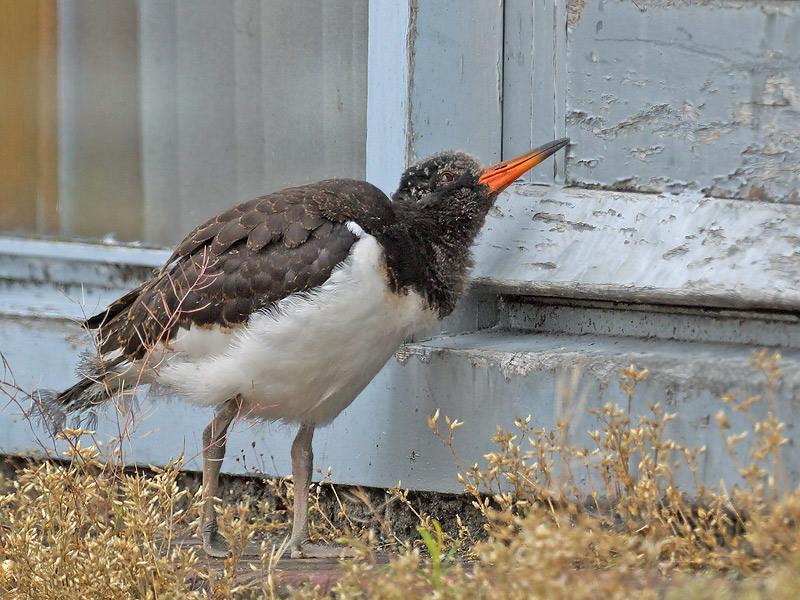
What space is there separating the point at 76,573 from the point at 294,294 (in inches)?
44.4

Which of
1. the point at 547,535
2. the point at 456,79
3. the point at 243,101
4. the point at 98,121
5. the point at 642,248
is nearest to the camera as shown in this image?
the point at 547,535

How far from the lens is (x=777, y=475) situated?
13.1ft

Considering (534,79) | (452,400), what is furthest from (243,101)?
(452,400)

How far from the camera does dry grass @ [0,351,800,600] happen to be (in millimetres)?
3195

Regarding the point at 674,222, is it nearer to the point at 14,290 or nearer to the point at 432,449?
the point at 432,449

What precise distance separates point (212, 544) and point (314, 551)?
14.8 inches

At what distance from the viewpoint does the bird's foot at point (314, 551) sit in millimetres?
4633

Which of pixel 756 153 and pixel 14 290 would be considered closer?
pixel 756 153

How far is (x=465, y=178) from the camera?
180 inches

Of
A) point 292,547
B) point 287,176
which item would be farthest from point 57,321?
point 292,547

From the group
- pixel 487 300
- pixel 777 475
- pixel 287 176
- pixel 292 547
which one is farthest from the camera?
pixel 287 176

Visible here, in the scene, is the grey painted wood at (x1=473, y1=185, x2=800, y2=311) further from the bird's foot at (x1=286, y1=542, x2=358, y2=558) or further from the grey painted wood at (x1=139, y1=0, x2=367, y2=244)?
the bird's foot at (x1=286, y1=542, x2=358, y2=558)

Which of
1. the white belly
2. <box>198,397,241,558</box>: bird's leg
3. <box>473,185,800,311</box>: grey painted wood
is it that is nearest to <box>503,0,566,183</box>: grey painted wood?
<box>473,185,800,311</box>: grey painted wood

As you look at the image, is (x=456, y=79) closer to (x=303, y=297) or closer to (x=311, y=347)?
(x=303, y=297)
